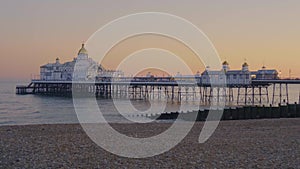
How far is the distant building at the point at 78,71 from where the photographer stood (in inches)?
2781

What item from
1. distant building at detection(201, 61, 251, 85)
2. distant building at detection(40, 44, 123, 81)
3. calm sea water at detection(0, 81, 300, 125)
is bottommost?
calm sea water at detection(0, 81, 300, 125)

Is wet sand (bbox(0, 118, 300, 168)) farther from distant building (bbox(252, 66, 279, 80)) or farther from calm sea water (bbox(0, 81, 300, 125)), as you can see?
distant building (bbox(252, 66, 279, 80))

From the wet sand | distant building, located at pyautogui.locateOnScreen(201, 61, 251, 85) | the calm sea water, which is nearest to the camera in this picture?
the wet sand

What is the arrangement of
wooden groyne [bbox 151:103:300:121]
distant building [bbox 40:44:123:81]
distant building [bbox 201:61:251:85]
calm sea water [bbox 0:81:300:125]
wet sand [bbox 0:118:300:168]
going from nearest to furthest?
wet sand [bbox 0:118:300:168], wooden groyne [bbox 151:103:300:121], calm sea water [bbox 0:81:300:125], distant building [bbox 201:61:251:85], distant building [bbox 40:44:123:81]

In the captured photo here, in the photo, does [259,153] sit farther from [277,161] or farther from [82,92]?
[82,92]

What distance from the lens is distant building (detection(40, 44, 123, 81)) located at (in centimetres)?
7062

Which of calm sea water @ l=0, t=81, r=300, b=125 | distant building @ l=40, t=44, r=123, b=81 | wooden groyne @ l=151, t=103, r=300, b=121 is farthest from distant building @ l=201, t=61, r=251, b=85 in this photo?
wooden groyne @ l=151, t=103, r=300, b=121

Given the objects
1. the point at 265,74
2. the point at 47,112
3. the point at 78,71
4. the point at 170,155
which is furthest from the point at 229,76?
the point at 170,155

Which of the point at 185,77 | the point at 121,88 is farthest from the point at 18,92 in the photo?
the point at 185,77

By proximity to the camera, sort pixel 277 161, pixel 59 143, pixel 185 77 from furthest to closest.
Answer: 1. pixel 185 77
2. pixel 59 143
3. pixel 277 161

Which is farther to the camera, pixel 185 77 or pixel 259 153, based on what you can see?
pixel 185 77

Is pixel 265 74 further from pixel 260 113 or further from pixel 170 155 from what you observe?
pixel 170 155

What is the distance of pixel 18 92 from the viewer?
222 feet

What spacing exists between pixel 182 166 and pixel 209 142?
324cm
